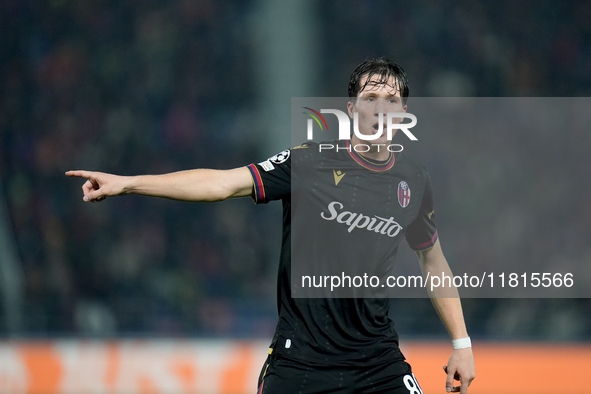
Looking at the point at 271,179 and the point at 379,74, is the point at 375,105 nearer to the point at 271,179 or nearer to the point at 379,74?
the point at 379,74

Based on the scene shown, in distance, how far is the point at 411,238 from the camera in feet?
10.2

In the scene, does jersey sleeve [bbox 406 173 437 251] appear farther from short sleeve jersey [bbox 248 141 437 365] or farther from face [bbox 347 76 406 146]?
face [bbox 347 76 406 146]

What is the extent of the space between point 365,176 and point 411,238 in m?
0.34

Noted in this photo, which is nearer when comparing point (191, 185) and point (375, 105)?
point (191, 185)

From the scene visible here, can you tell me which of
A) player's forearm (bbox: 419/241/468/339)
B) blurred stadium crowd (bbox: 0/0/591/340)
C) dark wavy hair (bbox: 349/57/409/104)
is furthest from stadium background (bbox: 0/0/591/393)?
dark wavy hair (bbox: 349/57/409/104)

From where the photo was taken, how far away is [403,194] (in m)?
3.01

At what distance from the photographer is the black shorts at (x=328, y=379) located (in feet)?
8.82

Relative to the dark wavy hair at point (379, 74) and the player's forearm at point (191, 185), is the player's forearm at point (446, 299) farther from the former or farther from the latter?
the player's forearm at point (191, 185)

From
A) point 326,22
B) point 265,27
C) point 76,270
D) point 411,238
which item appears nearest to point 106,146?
point 76,270

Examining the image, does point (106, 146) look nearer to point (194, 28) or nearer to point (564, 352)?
point (194, 28)

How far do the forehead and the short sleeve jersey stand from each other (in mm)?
220

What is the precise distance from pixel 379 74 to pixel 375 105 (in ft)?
0.44

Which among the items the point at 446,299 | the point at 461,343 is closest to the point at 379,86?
the point at 446,299

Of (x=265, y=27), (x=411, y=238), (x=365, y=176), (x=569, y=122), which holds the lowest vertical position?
(x=411, y=238)
